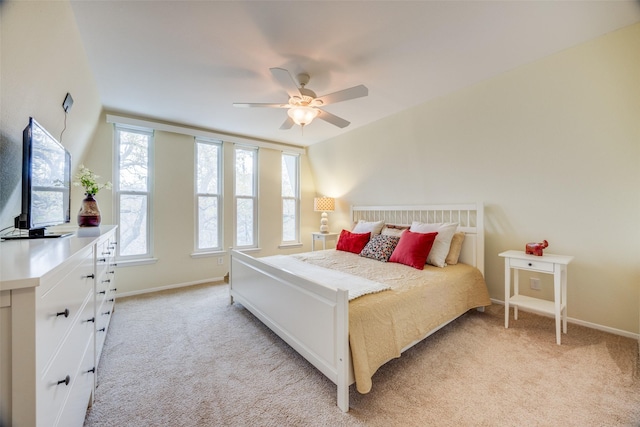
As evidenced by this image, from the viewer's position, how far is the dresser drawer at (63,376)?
82 cm

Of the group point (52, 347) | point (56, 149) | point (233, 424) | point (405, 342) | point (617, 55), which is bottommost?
point (233, 424)

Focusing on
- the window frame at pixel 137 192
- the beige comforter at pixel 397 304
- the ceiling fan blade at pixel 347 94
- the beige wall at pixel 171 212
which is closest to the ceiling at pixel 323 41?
the ceiling fan blade at pixel 347 94

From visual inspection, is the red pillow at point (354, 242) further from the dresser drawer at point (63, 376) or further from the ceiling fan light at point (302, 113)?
the dresser drawer at point (63, 376)

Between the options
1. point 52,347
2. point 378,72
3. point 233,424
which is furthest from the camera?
point 378,72

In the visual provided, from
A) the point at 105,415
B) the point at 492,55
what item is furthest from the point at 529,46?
the point at 105,415

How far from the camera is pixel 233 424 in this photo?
56.5 inches

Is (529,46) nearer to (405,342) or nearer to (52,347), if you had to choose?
(405,342)

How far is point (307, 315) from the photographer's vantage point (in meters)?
1.83

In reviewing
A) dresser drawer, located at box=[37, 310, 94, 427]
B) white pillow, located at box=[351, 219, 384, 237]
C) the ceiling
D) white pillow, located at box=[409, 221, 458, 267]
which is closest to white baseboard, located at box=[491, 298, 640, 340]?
white pillow, located at box=[409, 221, 458, 267]

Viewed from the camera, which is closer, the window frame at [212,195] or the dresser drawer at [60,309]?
the dresser drawer at [60,309]

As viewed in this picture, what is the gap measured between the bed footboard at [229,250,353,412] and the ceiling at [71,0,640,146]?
1.84 metres

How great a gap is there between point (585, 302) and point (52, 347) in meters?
3.83

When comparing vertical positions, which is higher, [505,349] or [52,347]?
[52,347]

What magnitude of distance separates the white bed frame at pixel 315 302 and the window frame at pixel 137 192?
1556 mm
